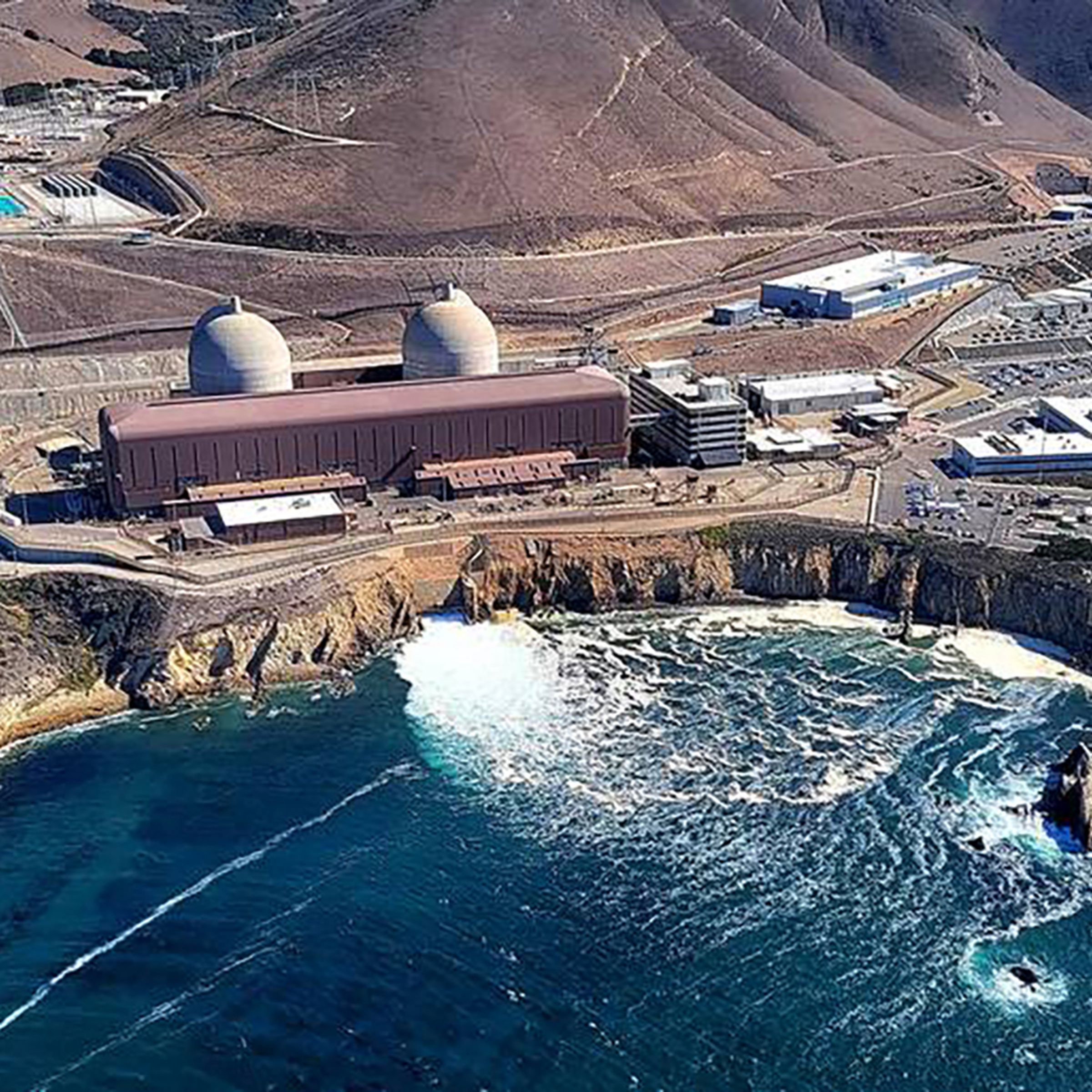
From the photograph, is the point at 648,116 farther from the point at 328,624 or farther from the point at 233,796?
the point at 233,796

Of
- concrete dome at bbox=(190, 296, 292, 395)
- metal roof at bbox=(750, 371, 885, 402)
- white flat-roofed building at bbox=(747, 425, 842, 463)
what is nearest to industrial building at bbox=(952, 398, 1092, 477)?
white flat-roofed building at bbox=(747, 425, 842, 463)

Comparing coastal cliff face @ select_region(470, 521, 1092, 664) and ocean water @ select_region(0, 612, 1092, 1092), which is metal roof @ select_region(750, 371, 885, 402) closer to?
coastal cliff face @ select_region(470, 521, 1092, 664)

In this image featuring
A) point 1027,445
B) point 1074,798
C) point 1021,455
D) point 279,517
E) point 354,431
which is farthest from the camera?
point 1027,445

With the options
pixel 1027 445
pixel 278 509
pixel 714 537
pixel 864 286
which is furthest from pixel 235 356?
pixel 864 286

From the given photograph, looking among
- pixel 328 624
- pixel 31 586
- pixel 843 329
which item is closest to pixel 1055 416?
pixel 843 329

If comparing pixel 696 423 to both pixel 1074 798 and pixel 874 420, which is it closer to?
pixel 874 420

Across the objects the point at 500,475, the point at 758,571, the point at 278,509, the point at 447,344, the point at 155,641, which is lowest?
the point at 155,641

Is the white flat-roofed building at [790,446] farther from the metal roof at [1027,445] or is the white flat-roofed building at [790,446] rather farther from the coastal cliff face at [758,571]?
the coastal cliff face at [758,571]
